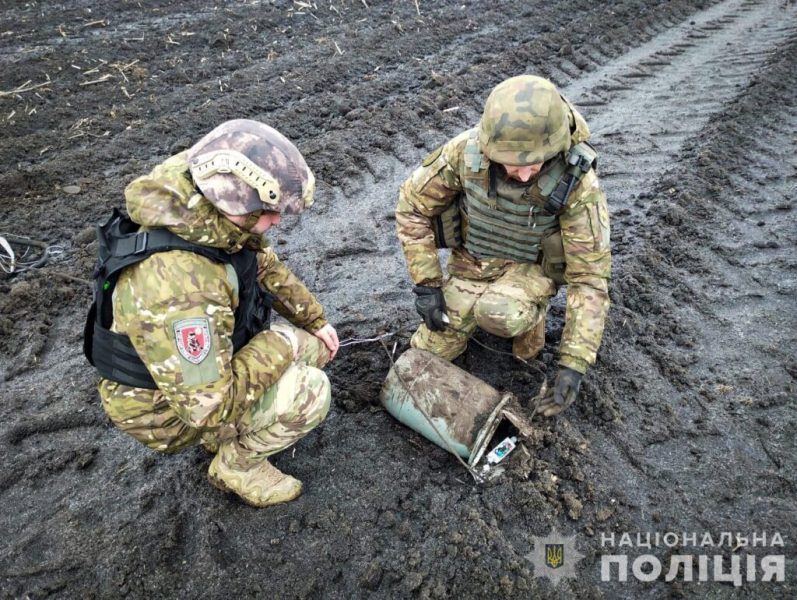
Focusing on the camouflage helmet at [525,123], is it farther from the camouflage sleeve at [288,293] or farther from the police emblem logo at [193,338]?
the police emblem logo at [193,338]

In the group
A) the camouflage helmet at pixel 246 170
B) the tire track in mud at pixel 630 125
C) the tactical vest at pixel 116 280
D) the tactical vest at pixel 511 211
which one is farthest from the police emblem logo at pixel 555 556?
the camouflage helmet at pixel 246 170

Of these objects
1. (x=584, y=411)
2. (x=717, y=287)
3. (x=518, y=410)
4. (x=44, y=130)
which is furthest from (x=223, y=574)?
(x=44, y=130)

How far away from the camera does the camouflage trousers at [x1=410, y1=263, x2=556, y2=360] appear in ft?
10.5

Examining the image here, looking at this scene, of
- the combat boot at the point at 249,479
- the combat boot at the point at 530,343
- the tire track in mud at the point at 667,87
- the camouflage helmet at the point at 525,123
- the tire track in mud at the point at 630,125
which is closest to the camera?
the camouflage helmet at the point at 525,123

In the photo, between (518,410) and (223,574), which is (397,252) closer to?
(518,410)

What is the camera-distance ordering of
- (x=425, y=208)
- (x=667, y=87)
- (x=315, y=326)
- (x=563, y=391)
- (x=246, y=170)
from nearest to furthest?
(x=246, y=170) → (x=563, y=391) → (x=315, y=326) → (x=425, y=208) → (x=667, y=87)

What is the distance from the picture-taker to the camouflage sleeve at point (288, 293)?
2.89 metres

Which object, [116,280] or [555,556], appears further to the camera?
[555,556]

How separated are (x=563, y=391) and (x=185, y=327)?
5.91 ft

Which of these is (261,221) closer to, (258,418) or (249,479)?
(258,418)

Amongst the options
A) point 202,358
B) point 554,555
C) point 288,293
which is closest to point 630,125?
point 288,293

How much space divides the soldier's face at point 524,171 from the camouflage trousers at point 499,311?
2.33 ft

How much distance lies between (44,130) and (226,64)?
2.38 m

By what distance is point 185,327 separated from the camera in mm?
2076
